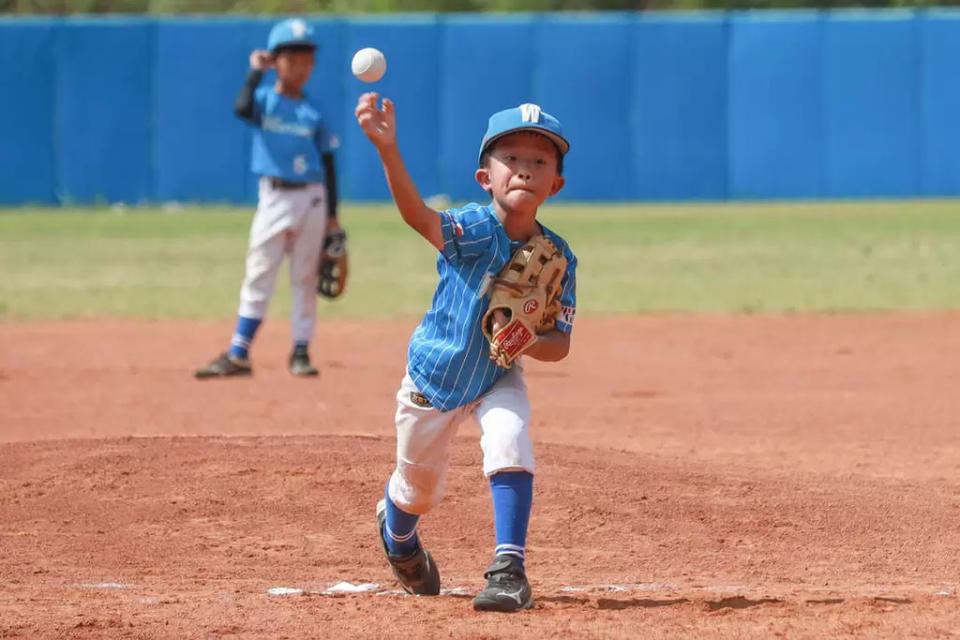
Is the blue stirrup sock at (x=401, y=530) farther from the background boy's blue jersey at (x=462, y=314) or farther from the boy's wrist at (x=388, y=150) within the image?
the boy's wrist at (x=388, y=150)

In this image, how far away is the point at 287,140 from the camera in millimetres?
9039

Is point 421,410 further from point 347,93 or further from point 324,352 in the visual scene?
point 347,93

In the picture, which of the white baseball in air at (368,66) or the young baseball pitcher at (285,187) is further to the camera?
the young baseball pitcher at (285,187)

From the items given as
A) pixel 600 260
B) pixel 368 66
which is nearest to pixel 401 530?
pixel 368 66

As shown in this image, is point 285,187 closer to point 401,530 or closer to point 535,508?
point 535,508

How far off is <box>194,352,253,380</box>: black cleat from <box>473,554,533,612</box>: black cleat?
5.29 m

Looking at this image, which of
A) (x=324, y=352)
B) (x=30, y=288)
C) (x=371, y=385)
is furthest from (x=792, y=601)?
(x=30, y=288)

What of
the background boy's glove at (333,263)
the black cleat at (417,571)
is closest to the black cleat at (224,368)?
the background boy's glove at (333,263)

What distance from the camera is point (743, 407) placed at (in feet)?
27.0

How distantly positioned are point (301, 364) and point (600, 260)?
23.6 feet

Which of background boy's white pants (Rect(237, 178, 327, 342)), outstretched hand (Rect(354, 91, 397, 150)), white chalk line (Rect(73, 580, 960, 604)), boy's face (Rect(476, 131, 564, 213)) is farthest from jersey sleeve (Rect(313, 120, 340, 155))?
outstretched hand (Rect(354, 91, 397, 150))

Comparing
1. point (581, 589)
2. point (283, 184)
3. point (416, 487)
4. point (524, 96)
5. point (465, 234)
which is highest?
point (524, 96)

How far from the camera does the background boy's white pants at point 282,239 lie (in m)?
9.02

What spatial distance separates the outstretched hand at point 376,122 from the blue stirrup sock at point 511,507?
94 cm
